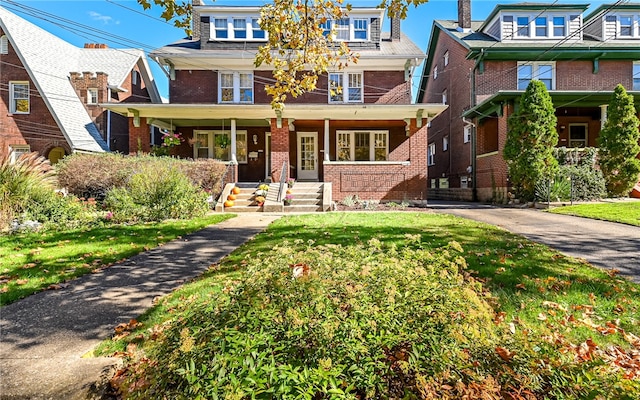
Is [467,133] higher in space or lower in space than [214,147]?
higher

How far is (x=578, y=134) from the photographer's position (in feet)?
67.0

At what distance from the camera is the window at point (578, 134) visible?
20281 millimetres

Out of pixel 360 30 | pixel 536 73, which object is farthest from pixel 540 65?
pixel 360 30

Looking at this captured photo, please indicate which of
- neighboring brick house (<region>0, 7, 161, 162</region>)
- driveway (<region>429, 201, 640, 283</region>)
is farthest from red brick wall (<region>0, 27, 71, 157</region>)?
driveway (<region>429, 201, 640, 283</region>)

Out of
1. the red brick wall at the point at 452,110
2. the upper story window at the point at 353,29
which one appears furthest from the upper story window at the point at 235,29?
the red brick wall at the point at 452,110

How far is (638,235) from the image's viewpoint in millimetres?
6750

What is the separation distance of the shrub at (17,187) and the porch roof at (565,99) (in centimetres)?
1667

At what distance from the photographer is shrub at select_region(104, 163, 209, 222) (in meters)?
9.66

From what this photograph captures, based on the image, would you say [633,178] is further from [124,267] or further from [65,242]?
[65,242]

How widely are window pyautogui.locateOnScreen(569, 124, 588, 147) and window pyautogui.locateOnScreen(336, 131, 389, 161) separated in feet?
36.3

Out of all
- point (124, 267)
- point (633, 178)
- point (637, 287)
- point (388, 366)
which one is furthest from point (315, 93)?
point (388, 366)

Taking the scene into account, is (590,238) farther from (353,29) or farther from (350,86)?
(353,29)

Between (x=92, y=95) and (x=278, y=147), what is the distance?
1473 cm

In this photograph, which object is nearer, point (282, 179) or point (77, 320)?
point (77, 320)
